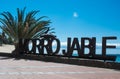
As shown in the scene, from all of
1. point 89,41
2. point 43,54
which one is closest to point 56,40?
point 43,54

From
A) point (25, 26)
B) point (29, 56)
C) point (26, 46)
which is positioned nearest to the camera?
point (29, 56)

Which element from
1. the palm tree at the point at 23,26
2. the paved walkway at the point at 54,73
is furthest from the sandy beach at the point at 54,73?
the palm tree at the point at 23,26

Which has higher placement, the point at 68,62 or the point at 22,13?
the point at 22,13

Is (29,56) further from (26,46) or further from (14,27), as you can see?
(14,27)

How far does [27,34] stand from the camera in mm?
28797

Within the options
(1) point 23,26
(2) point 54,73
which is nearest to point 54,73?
(2) point 54,73

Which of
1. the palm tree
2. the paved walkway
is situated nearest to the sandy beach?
the paved walkway

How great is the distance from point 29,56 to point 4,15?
258 inches

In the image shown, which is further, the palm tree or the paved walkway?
the palm tree

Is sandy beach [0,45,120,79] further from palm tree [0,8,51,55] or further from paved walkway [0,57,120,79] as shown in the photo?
palm tree [0,8,51,55]

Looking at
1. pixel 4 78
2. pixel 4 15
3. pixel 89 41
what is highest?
pixel 4 15

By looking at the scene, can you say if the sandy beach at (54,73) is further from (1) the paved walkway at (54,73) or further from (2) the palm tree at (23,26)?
(2) the palm tree at (23,26)

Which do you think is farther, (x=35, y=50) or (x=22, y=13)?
(x=22, y=13)

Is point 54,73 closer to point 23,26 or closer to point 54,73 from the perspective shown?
point 54,73
